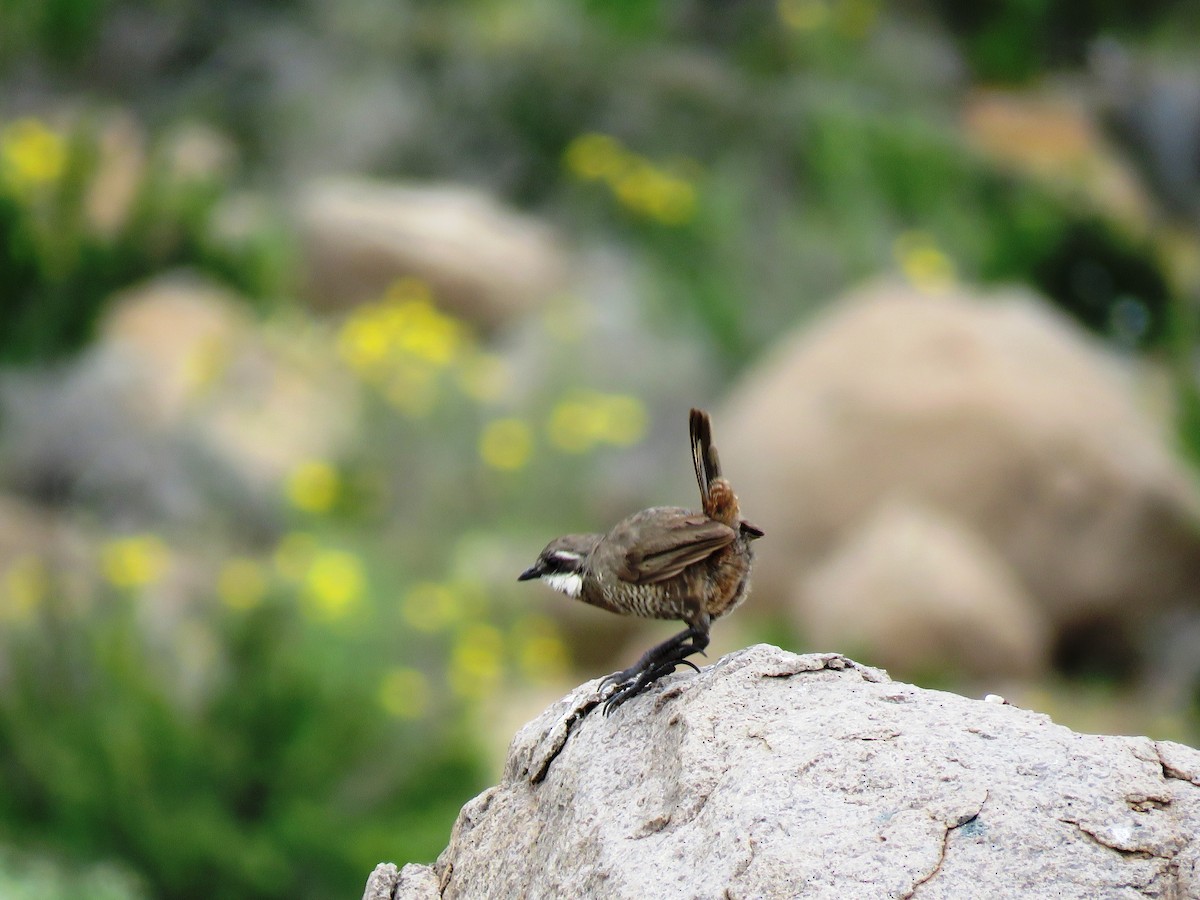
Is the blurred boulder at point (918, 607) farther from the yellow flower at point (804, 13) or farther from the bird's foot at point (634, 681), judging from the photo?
the yellow flower at point (804, 13)

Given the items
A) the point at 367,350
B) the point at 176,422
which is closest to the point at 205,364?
the point at 176,422

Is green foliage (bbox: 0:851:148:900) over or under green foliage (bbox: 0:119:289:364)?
under

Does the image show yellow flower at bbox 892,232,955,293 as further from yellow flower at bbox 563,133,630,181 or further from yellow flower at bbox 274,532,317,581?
yellow flower at bbox 274,532,317,581

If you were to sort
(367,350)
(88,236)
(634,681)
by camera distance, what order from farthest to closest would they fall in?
(88,236), (367,350), (634,681)

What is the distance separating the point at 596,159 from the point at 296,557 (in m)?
9.23

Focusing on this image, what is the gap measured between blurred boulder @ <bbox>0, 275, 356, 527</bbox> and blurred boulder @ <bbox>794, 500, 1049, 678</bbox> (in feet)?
10.9

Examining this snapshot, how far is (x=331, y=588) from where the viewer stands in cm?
841

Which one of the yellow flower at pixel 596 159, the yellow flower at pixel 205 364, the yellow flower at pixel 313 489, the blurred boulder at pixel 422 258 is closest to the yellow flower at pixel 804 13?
the yellow flower at pixel 596 159

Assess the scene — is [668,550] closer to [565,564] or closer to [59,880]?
[565,564]

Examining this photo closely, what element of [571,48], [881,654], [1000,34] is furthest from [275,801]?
[1000,34]

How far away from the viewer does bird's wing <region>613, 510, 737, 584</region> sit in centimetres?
282

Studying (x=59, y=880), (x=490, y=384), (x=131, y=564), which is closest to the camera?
(x=59, y=880)

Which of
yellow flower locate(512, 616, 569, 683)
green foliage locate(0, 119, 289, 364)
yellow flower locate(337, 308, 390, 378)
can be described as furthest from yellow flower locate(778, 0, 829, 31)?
yellow flower locate(512, 616, 569, 683)

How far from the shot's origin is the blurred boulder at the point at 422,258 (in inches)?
630
